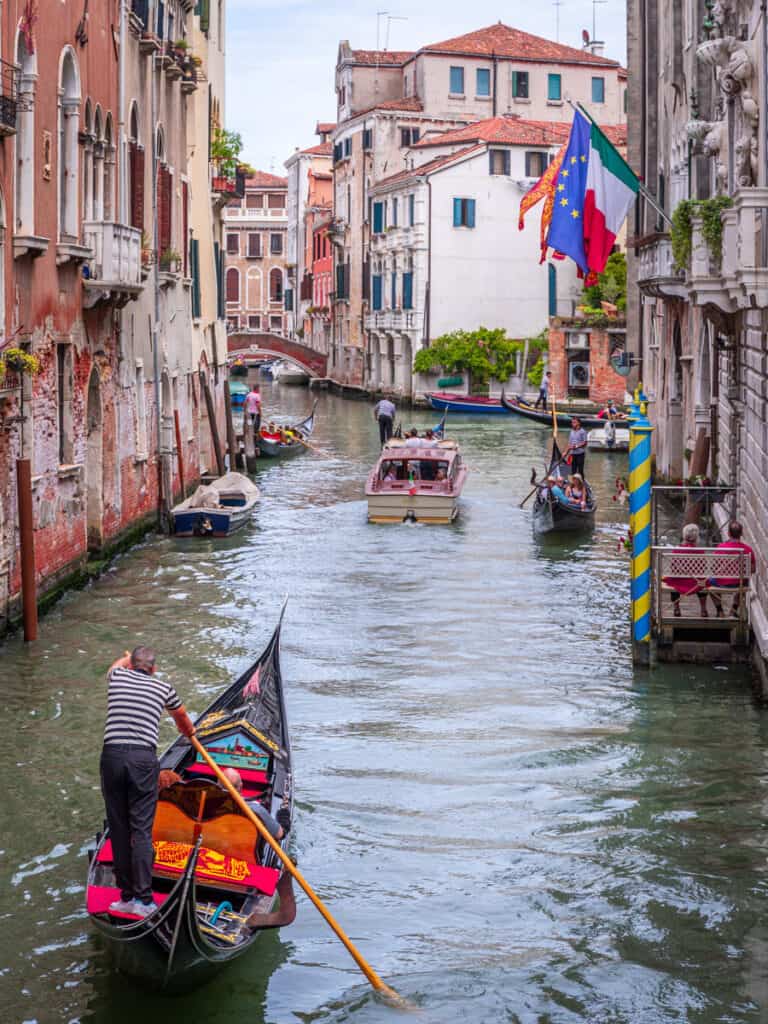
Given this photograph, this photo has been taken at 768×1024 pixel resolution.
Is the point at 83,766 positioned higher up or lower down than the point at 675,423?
lower down

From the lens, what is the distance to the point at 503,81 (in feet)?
137

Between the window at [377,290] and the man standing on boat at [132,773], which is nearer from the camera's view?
the man standing on boat at [132,773]

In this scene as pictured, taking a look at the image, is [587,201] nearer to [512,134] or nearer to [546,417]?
[546,417]

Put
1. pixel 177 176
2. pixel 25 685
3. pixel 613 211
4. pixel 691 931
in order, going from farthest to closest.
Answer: pixel 177 176, pixel 613 211, pixel 25 685, pixel 691 931

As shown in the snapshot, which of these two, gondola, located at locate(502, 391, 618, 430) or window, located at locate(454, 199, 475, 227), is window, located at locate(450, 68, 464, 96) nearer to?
window, located at locate(454, 199, 475, 227)

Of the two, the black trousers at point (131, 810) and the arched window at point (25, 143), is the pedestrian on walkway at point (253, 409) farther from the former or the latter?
the black trousers at point (131, 810)

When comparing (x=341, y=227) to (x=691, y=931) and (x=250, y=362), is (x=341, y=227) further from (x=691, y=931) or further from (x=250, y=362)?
(x=691, y=931)

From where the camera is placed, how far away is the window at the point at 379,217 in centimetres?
4097

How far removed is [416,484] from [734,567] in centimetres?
820

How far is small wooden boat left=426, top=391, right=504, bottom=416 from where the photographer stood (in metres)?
35.2

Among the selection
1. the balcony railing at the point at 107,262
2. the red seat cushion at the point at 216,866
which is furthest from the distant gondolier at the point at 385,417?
the red seat cushion at the point at 216,866

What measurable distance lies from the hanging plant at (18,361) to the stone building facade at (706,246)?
4517mm

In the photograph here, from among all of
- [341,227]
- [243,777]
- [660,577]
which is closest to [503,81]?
[341,227]

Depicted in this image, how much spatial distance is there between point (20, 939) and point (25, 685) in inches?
155
